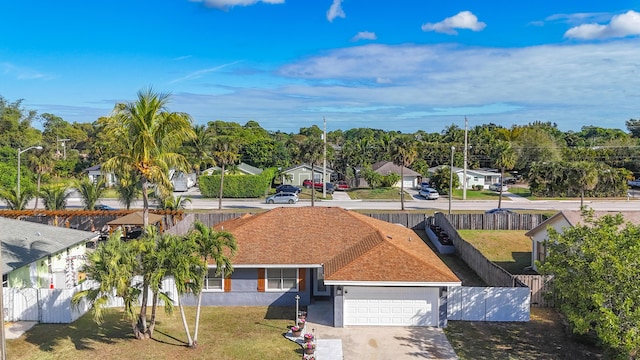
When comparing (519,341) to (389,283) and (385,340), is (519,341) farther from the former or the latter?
(389,283)

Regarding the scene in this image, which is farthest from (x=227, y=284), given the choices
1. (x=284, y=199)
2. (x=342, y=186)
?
(x=342, y=186)

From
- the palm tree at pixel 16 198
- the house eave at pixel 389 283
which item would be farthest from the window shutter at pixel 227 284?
the palm tree at pixel 16 198

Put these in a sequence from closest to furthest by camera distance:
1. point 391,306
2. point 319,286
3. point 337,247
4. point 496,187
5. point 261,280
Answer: point 391,306, point 261,280, point 337,247, point 319,286, point 496,187

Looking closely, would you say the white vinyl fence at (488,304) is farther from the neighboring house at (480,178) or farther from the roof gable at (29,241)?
the neighboring house at (480,178)

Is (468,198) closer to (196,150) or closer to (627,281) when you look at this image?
(196,150)

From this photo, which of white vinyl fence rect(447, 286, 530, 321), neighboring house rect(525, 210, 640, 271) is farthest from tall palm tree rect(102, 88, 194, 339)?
neighboring house rect(525, 210, 640, 271)

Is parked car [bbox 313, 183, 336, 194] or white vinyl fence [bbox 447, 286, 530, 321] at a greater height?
parked car [bbox 313, 183, 336, 194]

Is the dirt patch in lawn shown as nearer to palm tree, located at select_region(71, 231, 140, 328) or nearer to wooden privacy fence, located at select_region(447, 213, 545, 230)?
palm tree, located at select_region(71, 231, 140, 328)
